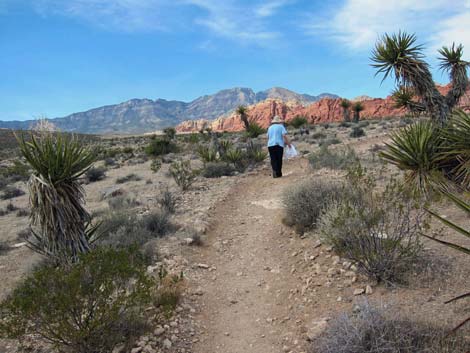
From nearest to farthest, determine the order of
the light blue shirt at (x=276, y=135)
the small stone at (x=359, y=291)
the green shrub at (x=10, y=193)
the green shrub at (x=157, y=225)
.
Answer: the small stone at (x=359, y=291) → the green shrub at (x=157, y=225) → the light blue shirt at (x=276, y=135) → the green shrub at (x=10, y=193)

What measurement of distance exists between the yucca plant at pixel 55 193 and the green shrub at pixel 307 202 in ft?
12.2

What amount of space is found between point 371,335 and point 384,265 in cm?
148

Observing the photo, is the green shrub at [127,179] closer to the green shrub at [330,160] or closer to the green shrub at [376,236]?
the green shrub at [330,160]

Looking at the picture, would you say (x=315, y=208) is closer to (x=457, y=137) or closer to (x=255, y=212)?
(x=255, y=212)

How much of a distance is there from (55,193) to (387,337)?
438 cm

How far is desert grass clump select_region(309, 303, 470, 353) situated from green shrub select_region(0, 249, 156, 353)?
192 centimetres

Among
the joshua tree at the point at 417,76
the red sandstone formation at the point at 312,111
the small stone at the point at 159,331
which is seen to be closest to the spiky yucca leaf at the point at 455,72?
the joshua tree at the point at 417,76

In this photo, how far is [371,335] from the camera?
9.87 feet

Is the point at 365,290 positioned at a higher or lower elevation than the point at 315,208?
lower

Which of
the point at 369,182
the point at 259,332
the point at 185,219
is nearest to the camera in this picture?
the point at 259,332

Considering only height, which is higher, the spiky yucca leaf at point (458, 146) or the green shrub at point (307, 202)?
the spiky yucca leaf at point (458, 146)

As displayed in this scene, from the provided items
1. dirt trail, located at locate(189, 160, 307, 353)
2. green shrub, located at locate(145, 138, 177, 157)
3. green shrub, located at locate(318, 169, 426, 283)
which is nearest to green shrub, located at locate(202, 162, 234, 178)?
dirt trail, located at locate(189, 160, 307, 353)

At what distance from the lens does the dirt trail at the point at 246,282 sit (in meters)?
4.03

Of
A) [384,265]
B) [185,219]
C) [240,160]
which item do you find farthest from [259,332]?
[240,160]
